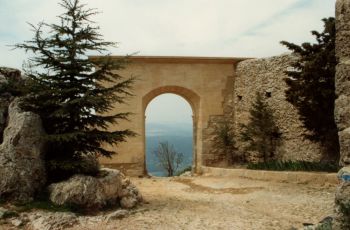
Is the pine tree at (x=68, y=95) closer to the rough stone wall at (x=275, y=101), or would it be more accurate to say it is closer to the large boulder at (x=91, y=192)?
the large boulder at (x=91, y=192)

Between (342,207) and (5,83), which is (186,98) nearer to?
(5,83)

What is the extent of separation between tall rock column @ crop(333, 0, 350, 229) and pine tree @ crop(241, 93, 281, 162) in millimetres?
9963

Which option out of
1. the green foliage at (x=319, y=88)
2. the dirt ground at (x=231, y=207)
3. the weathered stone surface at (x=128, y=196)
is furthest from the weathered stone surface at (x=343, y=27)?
the green foliage at (x=319, y=88)

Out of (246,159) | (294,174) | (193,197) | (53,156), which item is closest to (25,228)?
(53,156)

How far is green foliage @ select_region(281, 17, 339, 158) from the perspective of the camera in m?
10.4

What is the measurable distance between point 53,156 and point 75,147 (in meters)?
0.44

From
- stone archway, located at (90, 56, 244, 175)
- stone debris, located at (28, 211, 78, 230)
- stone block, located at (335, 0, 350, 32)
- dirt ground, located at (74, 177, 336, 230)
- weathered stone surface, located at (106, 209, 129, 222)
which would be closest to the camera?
stone block, located at (335, 0, 350, 32)

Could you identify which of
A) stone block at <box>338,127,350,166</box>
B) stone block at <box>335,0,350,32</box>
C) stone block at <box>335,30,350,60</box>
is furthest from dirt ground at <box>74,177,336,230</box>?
stone block at <box>335,0,350,32</box>

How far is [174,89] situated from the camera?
1540cm

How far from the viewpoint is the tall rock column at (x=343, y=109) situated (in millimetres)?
2875

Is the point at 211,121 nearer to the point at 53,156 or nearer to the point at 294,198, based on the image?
the point at 294,198

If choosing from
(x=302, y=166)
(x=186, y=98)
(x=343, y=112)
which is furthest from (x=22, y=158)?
(x=186, y=98)

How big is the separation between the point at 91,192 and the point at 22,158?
50.9 inches

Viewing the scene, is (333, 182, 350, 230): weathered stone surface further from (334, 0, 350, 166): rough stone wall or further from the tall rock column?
(334, 0, 350, 166): rough stone wall
